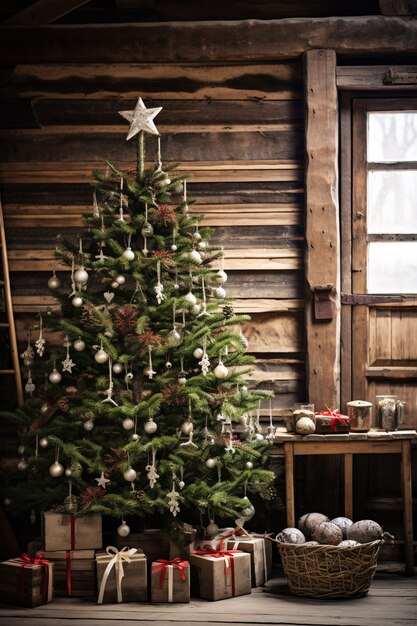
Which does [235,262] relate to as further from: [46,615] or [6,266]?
[46,615]

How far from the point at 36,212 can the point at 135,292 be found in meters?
1.37

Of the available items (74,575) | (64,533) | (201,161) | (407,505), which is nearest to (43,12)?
(201,161)

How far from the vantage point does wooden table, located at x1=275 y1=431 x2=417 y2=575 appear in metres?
5.61

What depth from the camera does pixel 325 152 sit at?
614 centimetres

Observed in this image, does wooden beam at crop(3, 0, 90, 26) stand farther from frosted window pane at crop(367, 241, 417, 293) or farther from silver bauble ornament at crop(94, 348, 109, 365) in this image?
frosted window pane at crop(367, 241, 417, 293)

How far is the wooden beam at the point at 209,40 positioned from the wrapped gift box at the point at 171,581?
133 inches

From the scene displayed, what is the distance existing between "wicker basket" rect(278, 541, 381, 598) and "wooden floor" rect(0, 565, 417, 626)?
6 cm

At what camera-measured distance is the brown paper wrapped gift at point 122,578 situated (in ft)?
16.3

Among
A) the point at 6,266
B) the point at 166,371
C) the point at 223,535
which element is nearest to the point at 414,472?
the point at 223,535

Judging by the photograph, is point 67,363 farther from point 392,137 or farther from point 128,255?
point 392,137

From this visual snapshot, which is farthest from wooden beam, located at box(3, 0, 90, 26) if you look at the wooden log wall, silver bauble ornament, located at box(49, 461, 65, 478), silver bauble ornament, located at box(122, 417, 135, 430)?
silver bauble ornament, located at box(49, 461, 65, 478)

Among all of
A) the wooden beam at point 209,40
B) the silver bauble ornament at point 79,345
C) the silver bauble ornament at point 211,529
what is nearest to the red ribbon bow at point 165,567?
the silver bauble ornament at point 211,529

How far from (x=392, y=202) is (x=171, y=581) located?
3003 mm

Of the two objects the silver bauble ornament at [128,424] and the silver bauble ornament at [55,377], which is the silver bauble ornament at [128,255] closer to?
the silver bauble ornament at [55,377]
